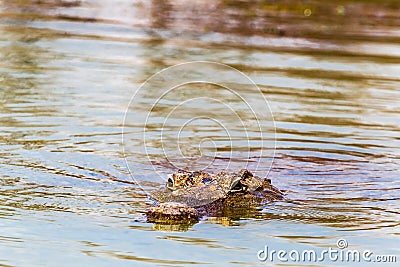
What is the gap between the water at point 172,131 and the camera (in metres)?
6.43

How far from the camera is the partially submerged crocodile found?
22.0 feet

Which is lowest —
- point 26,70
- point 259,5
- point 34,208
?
point 34,208

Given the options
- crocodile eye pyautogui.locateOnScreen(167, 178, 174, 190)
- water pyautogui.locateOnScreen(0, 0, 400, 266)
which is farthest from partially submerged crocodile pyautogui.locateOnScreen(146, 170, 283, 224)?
water pyautogui.locateOnScreen(0, 0, 400, 266)

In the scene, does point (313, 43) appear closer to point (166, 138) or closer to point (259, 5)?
point (259, 5)

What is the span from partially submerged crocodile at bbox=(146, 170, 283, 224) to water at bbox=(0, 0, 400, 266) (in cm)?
12

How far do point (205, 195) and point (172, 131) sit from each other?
2.88 metres

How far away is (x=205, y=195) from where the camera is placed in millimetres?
7031

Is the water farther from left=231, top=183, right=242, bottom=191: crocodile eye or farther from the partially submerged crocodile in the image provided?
left=231, top=183, right=242, bottom=191: crocodile eye

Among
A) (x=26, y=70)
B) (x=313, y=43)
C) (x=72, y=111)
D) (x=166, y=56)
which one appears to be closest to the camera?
(x=72, y=111)

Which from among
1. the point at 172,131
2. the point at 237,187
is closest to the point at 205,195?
the point at 237,187

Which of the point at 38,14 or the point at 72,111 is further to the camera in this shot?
the point at 38,14

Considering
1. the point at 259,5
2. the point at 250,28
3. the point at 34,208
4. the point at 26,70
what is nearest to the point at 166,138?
the point at 34,208

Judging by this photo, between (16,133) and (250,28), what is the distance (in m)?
8.92

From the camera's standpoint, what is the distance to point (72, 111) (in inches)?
412
